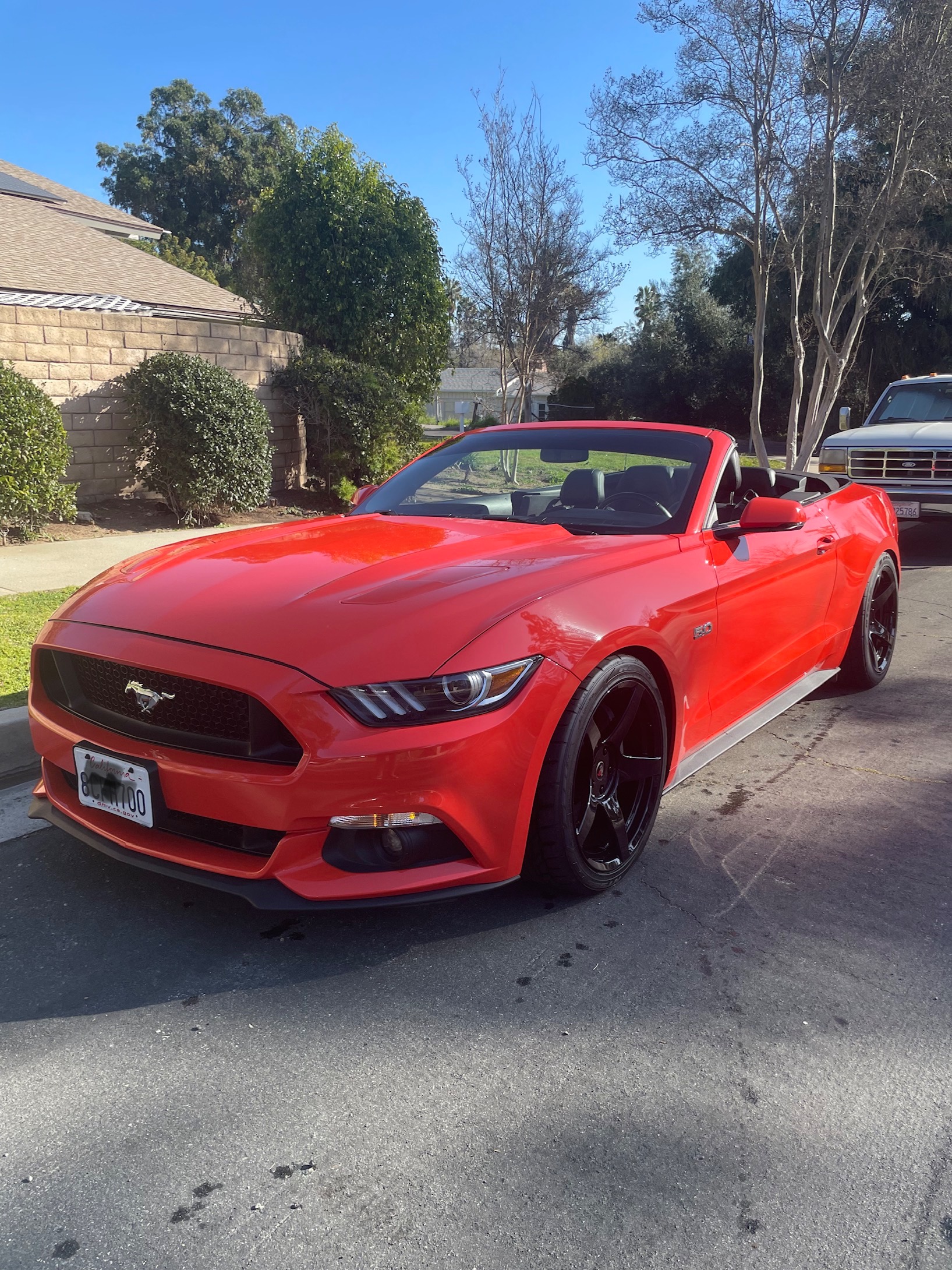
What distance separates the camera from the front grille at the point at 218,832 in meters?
2.59

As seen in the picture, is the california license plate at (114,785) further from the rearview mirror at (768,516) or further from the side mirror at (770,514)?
the side mirror at (770,514)

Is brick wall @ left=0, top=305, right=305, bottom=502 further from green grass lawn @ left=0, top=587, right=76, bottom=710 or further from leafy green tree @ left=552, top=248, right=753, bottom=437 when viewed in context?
leafy green tree @ left=552, top=248, right=753, bottom=437

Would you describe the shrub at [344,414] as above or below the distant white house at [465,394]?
below

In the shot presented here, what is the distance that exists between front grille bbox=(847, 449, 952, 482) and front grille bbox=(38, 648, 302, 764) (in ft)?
29.5

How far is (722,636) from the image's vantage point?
3.58 metres

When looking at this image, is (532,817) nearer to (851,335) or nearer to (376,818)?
(376,818)

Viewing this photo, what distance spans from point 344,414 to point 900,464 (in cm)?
649

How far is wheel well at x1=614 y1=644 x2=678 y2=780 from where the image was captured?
3143 millimetres

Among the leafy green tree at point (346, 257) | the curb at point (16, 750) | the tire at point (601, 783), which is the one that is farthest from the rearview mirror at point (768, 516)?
the leafy green tree at point (346, 257)

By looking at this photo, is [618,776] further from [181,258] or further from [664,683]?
[181,258]

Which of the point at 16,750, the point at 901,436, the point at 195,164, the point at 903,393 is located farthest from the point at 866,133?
the point at 195,164

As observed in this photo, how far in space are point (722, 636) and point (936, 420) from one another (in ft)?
27.8

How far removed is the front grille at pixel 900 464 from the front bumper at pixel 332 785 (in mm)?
8395

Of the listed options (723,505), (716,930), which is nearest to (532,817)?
(716,930)
